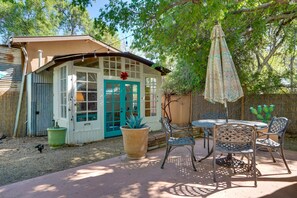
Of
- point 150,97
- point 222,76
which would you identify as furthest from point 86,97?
point 222,76

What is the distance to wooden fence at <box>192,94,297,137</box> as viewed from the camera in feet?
23.5

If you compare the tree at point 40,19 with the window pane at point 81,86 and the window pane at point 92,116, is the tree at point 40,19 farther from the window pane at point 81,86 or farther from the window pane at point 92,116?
the window pane at point 92,116

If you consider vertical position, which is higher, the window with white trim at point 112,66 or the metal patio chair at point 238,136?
the window with white trim at point 112,66

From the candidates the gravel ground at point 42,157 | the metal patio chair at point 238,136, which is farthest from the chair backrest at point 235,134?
the gravel ground at point 42,157

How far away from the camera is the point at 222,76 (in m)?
3.59

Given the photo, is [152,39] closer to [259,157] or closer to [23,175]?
[259,157]

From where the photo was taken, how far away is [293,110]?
280 inches

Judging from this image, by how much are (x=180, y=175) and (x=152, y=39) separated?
3627 mm

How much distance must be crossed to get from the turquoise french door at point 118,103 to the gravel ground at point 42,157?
66cm

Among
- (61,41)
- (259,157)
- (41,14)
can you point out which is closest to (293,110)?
(259,157)

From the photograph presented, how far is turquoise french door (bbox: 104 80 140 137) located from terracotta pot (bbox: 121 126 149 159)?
8.97ft

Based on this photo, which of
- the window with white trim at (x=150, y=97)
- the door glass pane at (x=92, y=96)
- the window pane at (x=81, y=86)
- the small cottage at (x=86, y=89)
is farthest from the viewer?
the window with white trim at (x=150, y=97)

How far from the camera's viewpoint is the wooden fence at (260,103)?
283 inches

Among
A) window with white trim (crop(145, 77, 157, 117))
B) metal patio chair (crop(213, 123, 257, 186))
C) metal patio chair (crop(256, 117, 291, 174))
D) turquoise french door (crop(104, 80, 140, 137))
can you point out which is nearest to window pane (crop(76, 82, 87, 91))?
turquoise french door (crop(104, 80, 140, 137))
